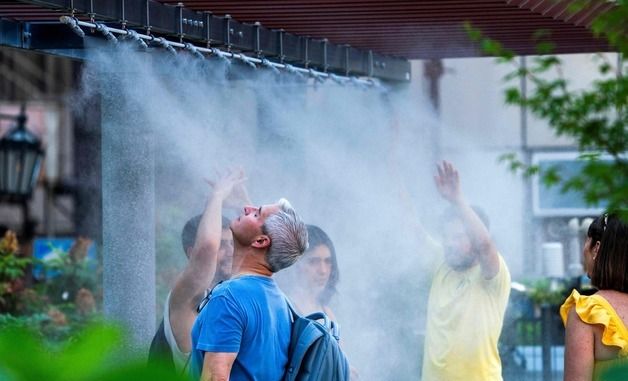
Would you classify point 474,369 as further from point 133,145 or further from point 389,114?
point 389,114

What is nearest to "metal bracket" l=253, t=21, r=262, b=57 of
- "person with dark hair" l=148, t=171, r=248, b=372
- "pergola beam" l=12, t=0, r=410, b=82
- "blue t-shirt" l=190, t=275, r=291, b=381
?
"pergola beam" l=12, t=0, r=410, b=82

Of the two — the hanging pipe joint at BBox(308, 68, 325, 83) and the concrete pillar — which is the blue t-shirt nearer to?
the concrete pillar

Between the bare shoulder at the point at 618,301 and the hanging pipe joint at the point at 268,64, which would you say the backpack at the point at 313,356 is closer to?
the bare shoulder at the point at 618,301

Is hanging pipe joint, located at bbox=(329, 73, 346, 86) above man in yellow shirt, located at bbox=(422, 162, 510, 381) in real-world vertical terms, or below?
above

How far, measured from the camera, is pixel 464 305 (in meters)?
5.08

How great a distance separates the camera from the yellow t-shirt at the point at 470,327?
505cm

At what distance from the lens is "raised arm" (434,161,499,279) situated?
A: 4902mm

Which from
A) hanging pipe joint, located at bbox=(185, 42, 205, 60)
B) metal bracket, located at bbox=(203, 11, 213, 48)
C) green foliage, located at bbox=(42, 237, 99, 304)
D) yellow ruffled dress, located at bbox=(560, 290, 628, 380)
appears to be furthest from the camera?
green foliage, located at bbox=(42, 237, 99, 304)

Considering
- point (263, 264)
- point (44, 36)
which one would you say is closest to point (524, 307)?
point (44, 36)

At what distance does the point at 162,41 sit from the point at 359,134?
2604 millimetres

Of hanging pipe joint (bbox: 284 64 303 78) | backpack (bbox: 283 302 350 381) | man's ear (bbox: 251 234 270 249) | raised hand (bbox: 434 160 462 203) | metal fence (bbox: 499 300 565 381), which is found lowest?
metal fence (bbox: 499 300 565 381)

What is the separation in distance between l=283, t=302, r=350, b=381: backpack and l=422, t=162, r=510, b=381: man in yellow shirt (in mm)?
1642

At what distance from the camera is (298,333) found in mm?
3436

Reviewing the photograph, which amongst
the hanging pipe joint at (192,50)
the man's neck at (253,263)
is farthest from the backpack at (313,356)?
the hanging pipe joint at (192,50)
